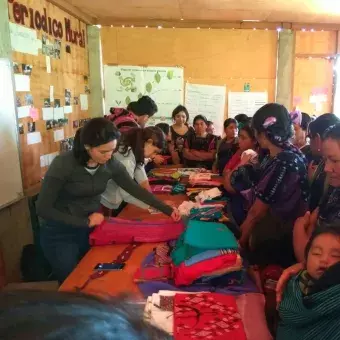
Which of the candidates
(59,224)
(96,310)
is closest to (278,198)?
(59,224)

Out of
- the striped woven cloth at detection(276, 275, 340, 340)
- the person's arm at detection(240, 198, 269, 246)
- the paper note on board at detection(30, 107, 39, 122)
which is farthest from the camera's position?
the paper note on board at detection(30, 107, 39, 122)

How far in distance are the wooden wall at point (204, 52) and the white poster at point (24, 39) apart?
226 cm

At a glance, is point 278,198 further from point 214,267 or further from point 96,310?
point 96,310

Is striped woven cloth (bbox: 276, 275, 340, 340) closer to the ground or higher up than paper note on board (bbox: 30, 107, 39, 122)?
closer to the ground

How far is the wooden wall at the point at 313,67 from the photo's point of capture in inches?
223

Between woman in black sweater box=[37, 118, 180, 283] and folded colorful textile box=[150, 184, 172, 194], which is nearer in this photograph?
woman in black sweater box=[37, 118, 180, 283]

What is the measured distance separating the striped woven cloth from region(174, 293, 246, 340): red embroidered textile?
221mm

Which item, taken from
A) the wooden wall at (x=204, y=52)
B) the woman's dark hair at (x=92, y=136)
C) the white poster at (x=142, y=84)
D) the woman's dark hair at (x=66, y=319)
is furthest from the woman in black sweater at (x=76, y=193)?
the wooden wall at (x=204, y=52)

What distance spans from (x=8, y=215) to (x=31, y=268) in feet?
1.64

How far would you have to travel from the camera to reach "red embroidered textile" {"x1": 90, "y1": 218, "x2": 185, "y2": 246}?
217 centimetres

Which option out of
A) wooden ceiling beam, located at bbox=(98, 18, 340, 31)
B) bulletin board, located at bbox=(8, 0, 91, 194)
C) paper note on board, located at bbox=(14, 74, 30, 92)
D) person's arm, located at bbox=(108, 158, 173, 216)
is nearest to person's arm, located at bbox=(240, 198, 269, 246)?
person's arm, located at bbox=(108, 158, 173, 216)

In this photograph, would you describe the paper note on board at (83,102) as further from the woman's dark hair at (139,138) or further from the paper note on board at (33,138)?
the woman's dark hair at (139,138)

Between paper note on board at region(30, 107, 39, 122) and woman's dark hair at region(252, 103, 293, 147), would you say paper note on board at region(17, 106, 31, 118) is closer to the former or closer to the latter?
paper note on board at region(30, 107, 39, 122)

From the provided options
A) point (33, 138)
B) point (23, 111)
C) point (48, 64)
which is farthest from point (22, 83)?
point (48, 64)
